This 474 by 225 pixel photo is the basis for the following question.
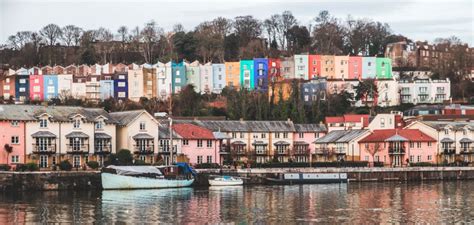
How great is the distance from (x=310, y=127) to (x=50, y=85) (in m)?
46.5

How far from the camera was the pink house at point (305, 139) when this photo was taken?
102 meters

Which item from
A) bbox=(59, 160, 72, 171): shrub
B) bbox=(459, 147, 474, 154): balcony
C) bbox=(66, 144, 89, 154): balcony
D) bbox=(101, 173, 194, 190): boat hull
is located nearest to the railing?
bbox=(66, 144, 89, 154): balcony

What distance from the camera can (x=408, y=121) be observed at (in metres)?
106

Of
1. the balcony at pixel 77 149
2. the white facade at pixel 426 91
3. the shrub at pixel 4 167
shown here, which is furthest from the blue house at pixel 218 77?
the shrub at pixel 4 167

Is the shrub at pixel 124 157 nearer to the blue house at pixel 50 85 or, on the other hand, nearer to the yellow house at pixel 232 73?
the yellow house at pixel 232 73

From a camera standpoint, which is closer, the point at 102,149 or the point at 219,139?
the point at 102,149

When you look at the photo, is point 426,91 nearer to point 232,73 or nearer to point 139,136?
point 232,73

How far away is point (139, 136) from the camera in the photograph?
84.2m

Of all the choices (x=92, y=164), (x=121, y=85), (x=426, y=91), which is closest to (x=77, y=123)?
(x=92, y=164)

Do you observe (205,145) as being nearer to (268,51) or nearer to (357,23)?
(268,51)

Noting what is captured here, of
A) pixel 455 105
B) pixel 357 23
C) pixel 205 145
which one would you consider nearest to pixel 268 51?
pixel 357 23

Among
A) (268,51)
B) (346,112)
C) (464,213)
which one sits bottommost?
(464,213)

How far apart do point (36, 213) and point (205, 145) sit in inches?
1528

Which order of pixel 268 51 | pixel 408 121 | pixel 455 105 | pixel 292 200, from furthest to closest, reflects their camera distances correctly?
1. pixel 268 51
2. pixel 455 105
3. pixel 408 121
4. pixel 292 200
